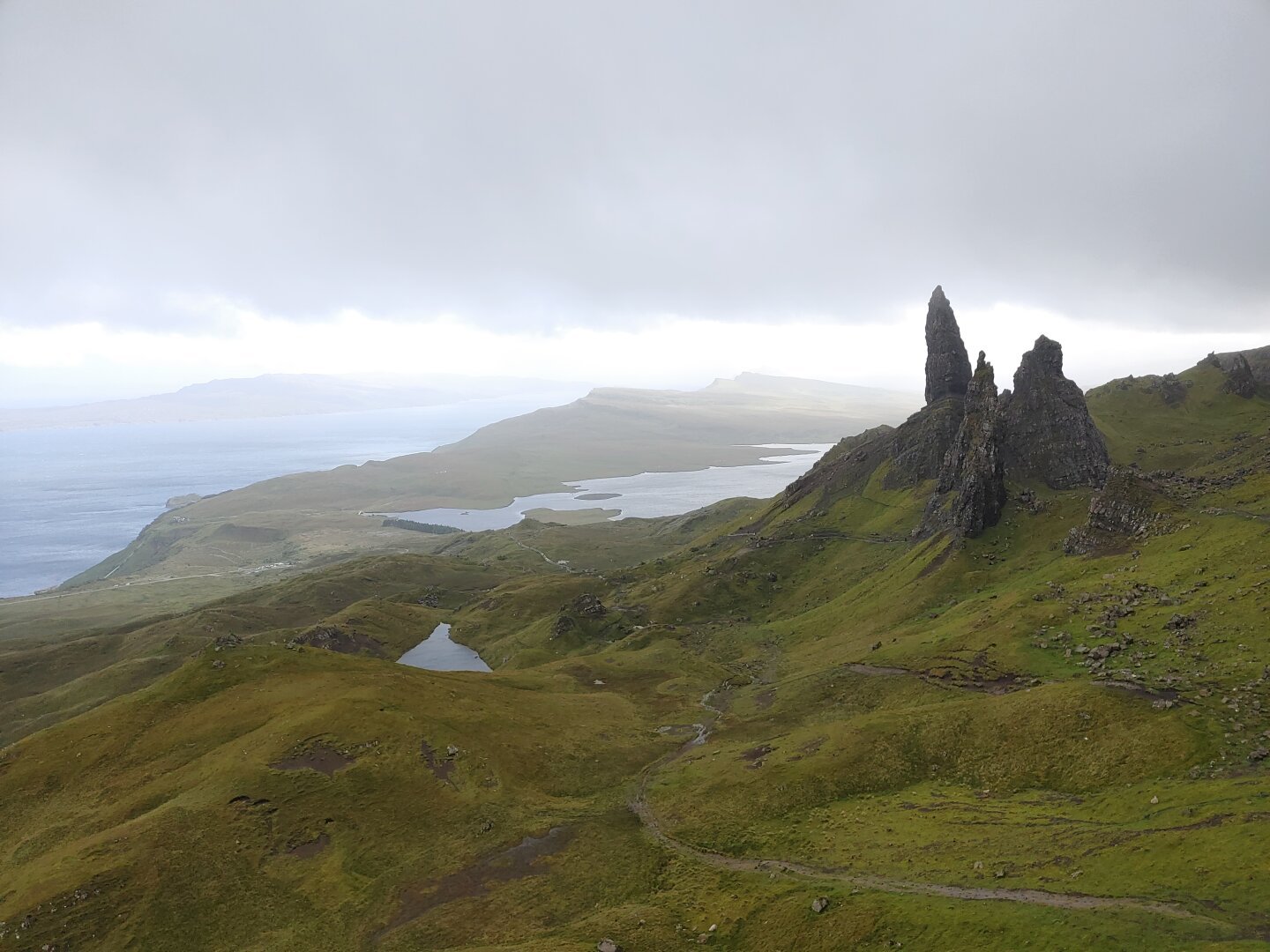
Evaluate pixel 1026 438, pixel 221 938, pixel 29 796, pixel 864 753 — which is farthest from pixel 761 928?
pixel 1026 438

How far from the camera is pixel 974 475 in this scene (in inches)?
5182

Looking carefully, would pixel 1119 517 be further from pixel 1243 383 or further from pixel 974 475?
pixel 1243 383

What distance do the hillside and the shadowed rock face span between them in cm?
1792

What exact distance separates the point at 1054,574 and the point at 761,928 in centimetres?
7797

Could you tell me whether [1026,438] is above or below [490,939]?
above

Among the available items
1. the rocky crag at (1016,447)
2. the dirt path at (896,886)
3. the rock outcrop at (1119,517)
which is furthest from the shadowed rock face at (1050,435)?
the dirt path at (896,886)

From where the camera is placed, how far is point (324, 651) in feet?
361

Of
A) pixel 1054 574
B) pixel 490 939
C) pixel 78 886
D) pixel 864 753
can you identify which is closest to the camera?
pixel 490 939

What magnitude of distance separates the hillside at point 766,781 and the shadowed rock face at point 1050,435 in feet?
58.8

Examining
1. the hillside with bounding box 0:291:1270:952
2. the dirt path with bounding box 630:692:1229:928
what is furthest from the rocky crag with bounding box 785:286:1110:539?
the dirt path with bounding box 630:692:1229:928

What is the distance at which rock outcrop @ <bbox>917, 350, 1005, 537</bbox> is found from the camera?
5098 inches

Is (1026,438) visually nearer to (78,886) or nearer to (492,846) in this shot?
(492,846)

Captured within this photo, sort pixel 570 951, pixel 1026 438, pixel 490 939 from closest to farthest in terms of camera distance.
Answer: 1. pixel 570 951
2. pixel 490 939
3. pixel 1026 438

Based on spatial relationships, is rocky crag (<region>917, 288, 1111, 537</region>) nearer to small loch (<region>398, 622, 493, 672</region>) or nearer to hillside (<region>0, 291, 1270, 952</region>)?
hillside (<region>0, 291, 1270, 952</region>)
